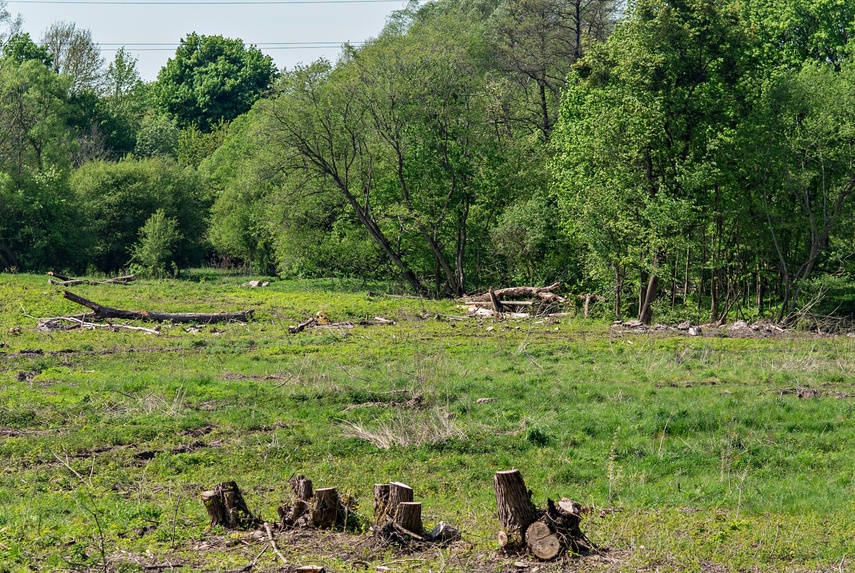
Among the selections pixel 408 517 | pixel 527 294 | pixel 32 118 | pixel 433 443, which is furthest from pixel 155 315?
pixel 32 118

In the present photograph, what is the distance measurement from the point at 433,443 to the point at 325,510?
390 centimetres

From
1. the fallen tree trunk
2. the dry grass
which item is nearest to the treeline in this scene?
the fallen tree trunk

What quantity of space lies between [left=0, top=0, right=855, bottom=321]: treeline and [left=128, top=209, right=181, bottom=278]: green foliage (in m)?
0.16

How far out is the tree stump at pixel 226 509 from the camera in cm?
853

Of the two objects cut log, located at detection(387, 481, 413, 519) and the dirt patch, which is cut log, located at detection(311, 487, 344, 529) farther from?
cut log, located at detection(387, 481, 413, 519)

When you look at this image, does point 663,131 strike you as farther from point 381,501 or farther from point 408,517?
point 408,517

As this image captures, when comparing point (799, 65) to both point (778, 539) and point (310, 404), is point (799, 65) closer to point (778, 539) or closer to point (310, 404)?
point (310, 404)

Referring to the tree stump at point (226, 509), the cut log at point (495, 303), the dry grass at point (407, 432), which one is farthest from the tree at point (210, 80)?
the tree stump at point (226, 509)

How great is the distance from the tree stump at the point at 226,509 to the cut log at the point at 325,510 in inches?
25.0

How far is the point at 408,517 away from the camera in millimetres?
7992

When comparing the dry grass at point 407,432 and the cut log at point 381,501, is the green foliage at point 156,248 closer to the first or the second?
the dry grass at point 407,432

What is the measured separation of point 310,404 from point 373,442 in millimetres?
2823

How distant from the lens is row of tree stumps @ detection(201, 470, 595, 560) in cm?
768

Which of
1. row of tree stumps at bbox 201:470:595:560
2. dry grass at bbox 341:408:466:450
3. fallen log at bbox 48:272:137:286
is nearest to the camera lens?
row of tree stumps at bbox 201:470:595:560
